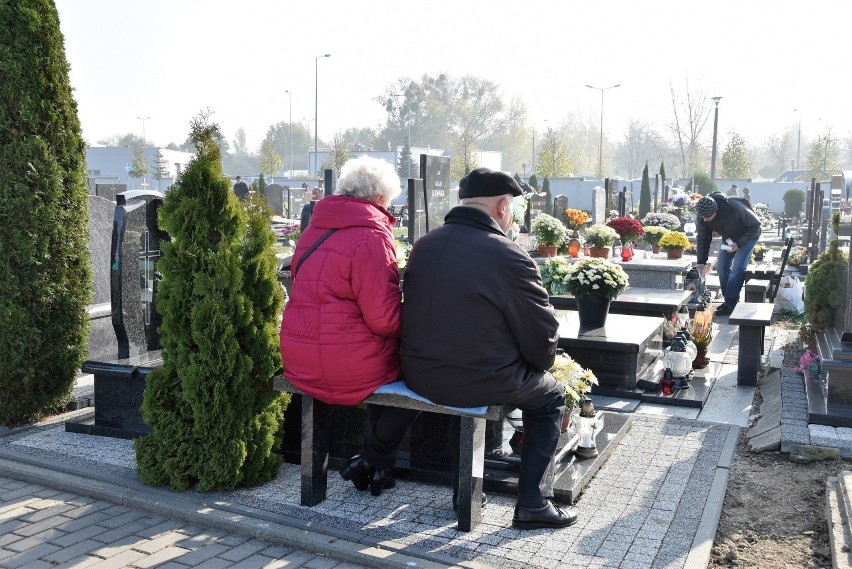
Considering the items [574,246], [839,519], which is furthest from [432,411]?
[574,246]

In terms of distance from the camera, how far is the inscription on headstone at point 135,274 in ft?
20.7

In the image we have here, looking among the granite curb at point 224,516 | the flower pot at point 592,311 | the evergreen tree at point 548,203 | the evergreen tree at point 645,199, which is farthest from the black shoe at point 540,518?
the evergreen tree at point 645,199

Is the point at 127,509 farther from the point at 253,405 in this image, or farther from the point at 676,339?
the point at 676,339

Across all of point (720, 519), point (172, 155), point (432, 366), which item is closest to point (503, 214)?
point (432, 366)

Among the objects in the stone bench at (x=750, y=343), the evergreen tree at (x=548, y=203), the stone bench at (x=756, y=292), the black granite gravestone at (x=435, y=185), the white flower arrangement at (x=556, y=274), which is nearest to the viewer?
the stone bench at (x=750, y=343)

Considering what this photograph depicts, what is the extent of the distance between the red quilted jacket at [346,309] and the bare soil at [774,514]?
1.92m

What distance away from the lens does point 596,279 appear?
24.6ft

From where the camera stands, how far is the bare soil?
4.14 meters

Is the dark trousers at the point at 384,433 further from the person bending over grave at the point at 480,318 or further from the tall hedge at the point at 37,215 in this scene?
the tall hedge at the point at 37,215

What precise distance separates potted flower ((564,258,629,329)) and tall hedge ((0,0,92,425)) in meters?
4.12

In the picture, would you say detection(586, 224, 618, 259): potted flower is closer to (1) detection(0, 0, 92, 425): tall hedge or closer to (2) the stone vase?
(2) the stone vase

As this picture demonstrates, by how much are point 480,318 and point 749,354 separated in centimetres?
462

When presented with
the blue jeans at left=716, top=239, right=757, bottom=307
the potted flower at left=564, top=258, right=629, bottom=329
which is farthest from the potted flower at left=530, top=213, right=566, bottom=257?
the potted flower at left=564, top=258, right=629, bottom=329

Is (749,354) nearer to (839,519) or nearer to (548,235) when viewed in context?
(839,519)
